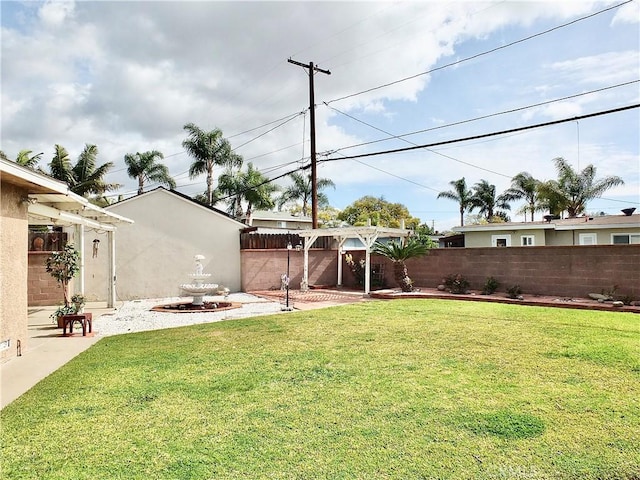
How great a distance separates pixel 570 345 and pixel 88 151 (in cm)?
3518

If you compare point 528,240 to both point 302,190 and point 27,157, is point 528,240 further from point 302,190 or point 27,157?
point 27,157

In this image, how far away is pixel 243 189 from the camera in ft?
121

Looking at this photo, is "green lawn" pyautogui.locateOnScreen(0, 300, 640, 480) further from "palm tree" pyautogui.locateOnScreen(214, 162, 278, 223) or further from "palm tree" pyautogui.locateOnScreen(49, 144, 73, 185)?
"palm tree" pyautogui.locateOnScreen(214, 162, 278, 223)

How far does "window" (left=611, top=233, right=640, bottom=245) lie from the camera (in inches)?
763

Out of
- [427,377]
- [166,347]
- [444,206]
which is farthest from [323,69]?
[444,206]

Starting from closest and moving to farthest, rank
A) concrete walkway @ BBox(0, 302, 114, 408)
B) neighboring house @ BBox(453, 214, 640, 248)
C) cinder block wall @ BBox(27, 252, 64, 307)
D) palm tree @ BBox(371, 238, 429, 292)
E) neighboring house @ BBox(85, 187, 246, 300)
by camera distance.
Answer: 1. concrete walkway @ BBox(0, 302, 114, 408)
2. cinder block wall @ BBox(27, 252, 64, 307)
3. palm tree @ BBox(371, 238, 429, 292)
4. neighboring house @ BBox(85, 187, 246, 300)
5. neighboring house @ BBox(453, 214, 640, 248)

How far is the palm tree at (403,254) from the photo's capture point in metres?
15.7

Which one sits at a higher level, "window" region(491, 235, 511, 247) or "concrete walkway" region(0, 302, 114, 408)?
"window" region(491, 235, 511, 247)

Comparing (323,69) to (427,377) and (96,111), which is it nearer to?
(96,111)

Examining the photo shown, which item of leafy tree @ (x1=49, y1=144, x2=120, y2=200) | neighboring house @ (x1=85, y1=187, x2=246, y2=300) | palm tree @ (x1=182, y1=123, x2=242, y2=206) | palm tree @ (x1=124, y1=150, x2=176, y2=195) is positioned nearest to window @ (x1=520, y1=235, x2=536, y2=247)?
neighboring house @ (x1=85, y1=187, x2=246, y2=300)

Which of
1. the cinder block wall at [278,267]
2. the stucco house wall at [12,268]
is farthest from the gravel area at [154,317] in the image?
the cinder block wall at [278,267]

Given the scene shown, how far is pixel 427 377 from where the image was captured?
17.4 feet

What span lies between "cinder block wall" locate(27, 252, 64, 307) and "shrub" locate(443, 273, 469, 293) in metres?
14.5

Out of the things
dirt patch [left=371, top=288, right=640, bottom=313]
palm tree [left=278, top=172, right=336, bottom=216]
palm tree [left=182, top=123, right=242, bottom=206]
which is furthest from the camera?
palm tree [left=278, top=172, right=336, bottom=216]
